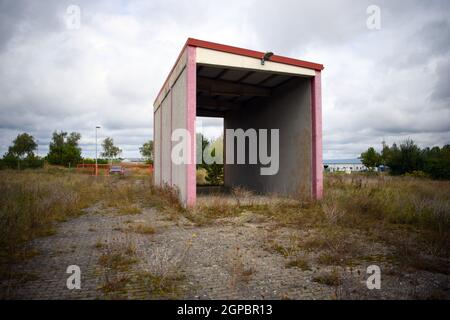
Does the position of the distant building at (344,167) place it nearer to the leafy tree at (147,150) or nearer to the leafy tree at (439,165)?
the leafy tree at (439,165)

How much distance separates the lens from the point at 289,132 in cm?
1184

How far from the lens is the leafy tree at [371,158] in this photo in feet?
146

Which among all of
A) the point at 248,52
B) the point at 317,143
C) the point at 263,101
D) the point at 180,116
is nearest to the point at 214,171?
the point at 263,101

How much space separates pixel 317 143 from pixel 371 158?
133 feet

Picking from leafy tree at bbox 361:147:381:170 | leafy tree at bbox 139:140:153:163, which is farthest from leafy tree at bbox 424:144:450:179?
leafy tree at bbox 139:140:153:163

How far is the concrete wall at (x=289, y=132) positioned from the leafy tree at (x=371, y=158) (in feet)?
117

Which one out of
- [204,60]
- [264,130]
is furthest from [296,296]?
[264,130]

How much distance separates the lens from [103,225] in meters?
6.96

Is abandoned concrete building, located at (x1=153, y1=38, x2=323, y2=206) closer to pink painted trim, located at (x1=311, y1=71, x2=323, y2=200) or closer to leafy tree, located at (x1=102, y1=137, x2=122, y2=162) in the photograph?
pink painted trim, located at (x1=311, y1=71, x2=323, y2=200)

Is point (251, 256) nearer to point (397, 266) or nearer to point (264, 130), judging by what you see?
point (397, 266)

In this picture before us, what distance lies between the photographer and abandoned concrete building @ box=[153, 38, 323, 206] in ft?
28.4

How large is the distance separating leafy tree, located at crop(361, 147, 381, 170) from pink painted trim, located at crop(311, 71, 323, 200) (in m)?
38.9

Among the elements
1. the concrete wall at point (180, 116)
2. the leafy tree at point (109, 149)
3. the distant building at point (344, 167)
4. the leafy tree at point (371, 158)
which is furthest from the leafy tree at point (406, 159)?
the leafy tree at point (109, 149)
